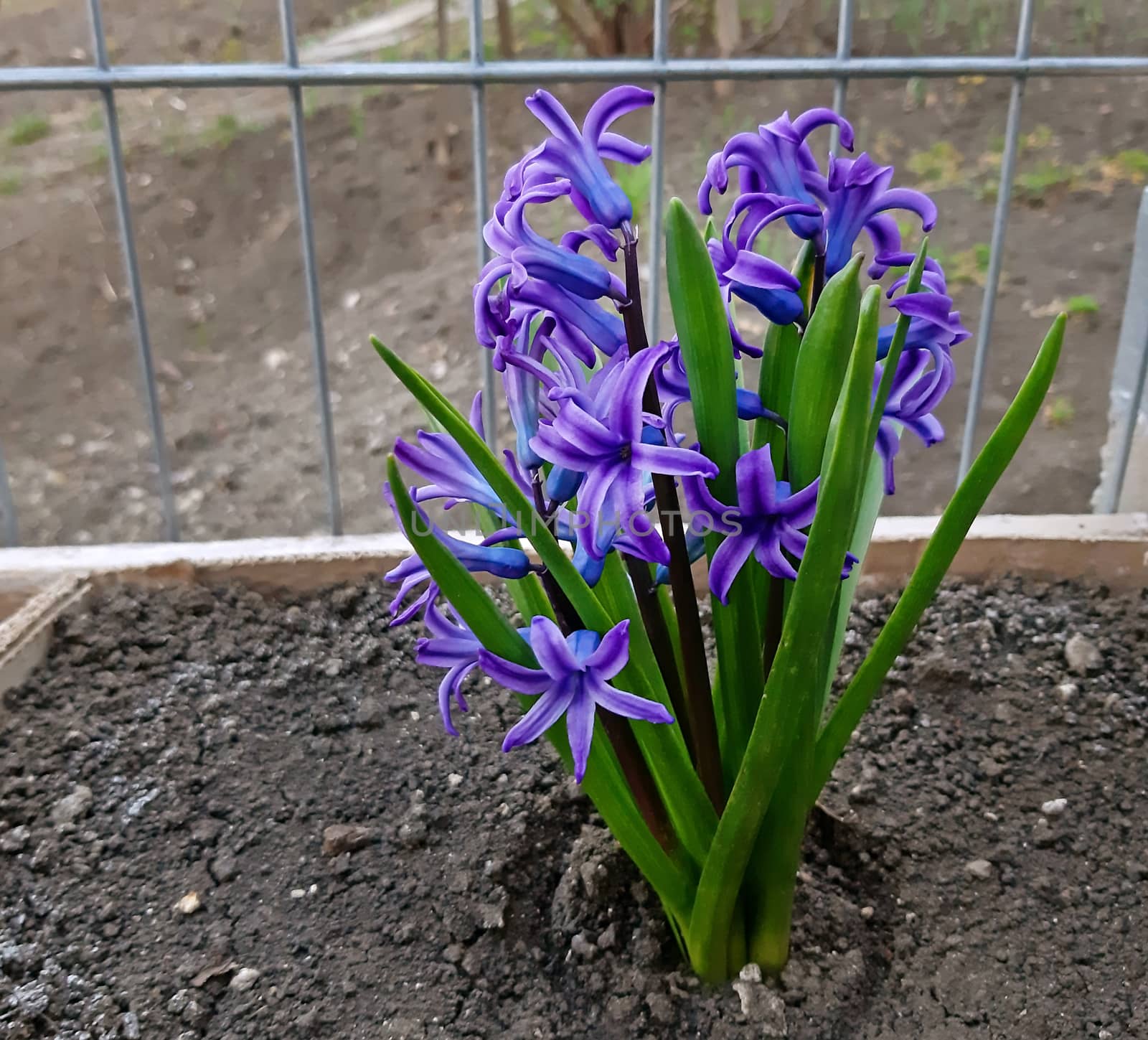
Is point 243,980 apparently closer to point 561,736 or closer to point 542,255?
point 561,736

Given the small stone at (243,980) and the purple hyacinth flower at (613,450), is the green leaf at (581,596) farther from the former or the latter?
the small stone at (243,980)

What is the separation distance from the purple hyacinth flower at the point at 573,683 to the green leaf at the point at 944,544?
22 centimetres

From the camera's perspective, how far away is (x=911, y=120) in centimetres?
389

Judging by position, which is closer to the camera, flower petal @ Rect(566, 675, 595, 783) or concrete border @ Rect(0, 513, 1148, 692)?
flower petal @ Rect(566, 675, 595, 783)

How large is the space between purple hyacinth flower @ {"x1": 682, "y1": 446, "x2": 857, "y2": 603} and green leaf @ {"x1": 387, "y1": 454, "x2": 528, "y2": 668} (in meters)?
0.15

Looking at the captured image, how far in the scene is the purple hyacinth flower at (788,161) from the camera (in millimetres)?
806

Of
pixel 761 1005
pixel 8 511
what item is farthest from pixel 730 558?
pixel 8 511

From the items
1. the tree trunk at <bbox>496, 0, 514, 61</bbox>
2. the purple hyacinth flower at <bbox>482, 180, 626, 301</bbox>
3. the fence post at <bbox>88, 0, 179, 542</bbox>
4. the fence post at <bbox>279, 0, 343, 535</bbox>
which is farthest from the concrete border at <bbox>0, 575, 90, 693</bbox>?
the tree trunk at <bbox>496, 0, 514, 61</bbox>

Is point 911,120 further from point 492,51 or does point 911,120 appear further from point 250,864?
point 250,864

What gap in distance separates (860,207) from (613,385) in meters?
0.26

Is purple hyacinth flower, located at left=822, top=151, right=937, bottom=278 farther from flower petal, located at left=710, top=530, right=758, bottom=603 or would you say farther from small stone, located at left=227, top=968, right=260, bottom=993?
small stone, located at left=227, top=968, right=260, bottom=993

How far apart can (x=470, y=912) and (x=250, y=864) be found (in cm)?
25

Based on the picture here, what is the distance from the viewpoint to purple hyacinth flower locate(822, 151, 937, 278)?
0.81 meters

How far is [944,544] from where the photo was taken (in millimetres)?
843
